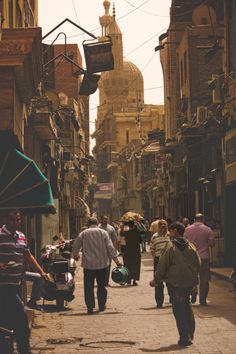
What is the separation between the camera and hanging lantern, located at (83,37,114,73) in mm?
19906

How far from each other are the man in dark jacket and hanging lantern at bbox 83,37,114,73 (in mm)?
8637

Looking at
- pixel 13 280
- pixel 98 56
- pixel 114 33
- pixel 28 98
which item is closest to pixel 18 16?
pixel 98 56

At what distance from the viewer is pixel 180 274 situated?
38.6ft

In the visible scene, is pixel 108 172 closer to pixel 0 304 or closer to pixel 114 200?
pixel 114 200

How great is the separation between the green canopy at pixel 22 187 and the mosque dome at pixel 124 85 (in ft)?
464

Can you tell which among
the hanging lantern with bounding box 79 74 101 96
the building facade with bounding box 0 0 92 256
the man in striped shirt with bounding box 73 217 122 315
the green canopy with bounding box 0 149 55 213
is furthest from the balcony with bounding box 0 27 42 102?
the hanging lantern with bounding box 79 74 101 96

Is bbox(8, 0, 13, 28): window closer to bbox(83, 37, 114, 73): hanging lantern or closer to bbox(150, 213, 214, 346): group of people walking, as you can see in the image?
bbox(83, 37, 114, 73): hanging lantern

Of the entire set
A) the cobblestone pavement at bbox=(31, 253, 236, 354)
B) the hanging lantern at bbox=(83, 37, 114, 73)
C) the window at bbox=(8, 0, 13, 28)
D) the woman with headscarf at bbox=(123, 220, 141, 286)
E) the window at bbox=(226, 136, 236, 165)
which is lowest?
the cobblestone pavement at bbox=(31, 253, 236, 354)

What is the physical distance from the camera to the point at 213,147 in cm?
4091

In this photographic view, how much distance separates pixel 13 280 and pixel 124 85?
486ft

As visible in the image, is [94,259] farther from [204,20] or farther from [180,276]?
[204,20]

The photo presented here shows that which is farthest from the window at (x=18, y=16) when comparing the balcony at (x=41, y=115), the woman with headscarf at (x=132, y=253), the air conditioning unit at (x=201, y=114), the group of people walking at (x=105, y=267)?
the air conditioning unit at (x=201, y=114)

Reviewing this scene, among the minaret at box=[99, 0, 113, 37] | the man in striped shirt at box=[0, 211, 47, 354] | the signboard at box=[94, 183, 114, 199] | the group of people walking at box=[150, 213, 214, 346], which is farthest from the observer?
the minaret at box=[99, 0, 113, 37]

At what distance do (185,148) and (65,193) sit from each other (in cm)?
945
